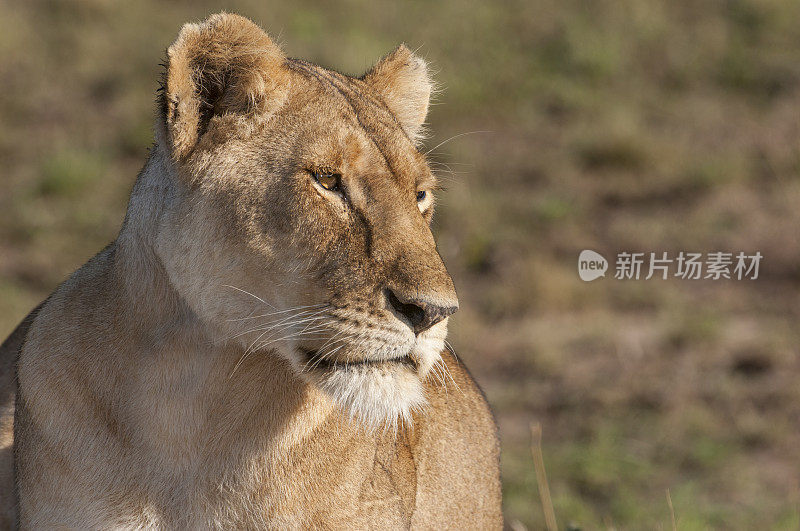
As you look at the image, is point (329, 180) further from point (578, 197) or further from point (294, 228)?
point (578, 197)

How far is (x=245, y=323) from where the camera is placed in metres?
2.49

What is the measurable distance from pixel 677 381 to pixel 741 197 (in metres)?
2.54

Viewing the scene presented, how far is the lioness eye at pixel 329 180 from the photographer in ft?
8.05

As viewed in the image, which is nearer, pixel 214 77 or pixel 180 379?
pixel 214 77

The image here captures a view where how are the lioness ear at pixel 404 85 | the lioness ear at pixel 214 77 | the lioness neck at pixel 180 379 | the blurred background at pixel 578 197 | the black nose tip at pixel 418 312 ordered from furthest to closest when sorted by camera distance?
the blurred background at pixel 578 197
the lioness ear at pixel 404 85
the lioness neck at pixel 180 379
the lioness ear at pixel 214 77
the black nose tip at pixel 418 312

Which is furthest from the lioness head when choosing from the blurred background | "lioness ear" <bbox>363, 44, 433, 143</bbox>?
the blurred background

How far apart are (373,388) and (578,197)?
21.7ft

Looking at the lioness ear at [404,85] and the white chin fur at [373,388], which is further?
the lioness ear at [404,85]

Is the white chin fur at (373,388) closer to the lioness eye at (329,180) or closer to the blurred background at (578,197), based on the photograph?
the lioness eye at (329,180)

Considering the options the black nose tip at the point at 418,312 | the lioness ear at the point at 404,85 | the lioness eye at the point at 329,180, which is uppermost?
the lioness ear at the point at 404,85

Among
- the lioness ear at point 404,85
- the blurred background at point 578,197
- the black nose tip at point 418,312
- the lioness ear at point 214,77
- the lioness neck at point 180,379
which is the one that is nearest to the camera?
the black nose tip at point 418,312

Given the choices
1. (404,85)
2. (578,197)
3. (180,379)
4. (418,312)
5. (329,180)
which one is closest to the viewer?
(418,312)

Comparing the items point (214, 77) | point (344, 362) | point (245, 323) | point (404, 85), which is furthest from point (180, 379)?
point (404, 85)

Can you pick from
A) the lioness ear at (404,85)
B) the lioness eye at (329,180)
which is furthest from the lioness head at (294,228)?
the lioness ear at (404,85)
